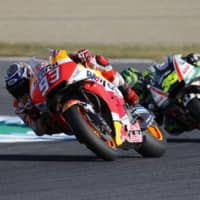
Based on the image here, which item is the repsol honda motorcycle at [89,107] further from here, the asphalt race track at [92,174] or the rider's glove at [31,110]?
the rider's glove at [31,110]

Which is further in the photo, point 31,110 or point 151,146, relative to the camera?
point 31,110

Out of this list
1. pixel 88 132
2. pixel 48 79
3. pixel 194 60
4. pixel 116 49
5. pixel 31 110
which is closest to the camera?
pixel 88 132

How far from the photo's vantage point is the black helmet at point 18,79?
20.3 ft

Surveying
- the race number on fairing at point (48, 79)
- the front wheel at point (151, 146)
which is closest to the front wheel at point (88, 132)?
the race number on fairing at point (48, 79)

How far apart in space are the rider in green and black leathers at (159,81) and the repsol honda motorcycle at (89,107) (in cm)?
130

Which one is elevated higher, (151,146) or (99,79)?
(99,79)

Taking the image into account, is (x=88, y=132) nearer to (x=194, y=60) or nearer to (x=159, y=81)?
(x=159, y=81)

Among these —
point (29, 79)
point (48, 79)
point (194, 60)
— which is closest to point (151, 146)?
point (48, 79)

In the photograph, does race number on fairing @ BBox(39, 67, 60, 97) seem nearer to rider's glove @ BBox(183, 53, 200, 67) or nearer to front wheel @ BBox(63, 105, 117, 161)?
front wheel @ BBox(63, 105, 117, 161)

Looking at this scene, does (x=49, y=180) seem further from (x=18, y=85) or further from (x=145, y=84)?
(x=145, y=84)
